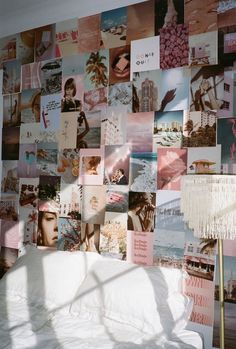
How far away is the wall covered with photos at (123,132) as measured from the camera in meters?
2.32

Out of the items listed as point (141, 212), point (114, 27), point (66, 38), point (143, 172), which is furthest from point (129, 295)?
point (66, 38)

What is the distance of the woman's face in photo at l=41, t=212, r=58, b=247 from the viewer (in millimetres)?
2992

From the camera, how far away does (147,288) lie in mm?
2195

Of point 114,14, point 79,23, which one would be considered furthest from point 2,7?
point 114,14

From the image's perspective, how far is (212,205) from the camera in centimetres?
182

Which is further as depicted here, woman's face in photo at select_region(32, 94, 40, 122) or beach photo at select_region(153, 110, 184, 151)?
woman's face in photo at select_region(32, 94, 40, 122)

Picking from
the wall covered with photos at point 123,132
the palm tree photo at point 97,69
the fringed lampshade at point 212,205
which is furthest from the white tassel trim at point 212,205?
the palm tree photo at point 97,69

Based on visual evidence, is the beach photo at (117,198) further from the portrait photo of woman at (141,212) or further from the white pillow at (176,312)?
the white pillow at (176,312)

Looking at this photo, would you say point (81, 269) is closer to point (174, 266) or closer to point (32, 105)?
point (174, 266)

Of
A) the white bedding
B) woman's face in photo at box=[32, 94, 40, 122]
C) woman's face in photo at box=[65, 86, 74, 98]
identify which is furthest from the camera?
woman's face in photo at box=[32, 94, 40, 122]

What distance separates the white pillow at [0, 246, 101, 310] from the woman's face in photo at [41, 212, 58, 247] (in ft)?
0.82

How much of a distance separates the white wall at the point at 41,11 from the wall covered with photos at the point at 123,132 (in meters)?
0.07

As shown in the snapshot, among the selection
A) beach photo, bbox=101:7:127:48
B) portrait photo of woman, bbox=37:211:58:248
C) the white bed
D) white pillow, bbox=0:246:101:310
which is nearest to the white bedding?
the white bed

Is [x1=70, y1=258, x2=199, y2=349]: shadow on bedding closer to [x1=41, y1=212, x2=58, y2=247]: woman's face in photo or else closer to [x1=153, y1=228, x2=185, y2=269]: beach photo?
[x1=153, y1=228, x2=185, y2=269]: beach photo
